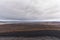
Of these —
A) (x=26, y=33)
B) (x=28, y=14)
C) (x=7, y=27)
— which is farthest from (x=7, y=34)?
(x=28, y=14)

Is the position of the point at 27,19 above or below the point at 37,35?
above

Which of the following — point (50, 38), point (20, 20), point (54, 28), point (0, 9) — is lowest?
point (50, 38)

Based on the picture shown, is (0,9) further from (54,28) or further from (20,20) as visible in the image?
(54,28)

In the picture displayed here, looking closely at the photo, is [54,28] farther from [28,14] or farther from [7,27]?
[7,27]

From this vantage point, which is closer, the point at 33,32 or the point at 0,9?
the point at 0,9

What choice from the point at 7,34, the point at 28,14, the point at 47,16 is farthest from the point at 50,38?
the point at 7,34

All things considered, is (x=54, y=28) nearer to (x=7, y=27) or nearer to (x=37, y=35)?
(x=37, y=35)

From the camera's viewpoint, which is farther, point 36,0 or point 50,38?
point 50,38

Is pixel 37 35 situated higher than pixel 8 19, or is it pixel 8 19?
pixel 8 19
